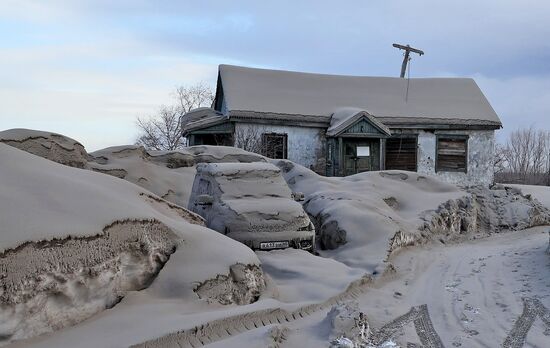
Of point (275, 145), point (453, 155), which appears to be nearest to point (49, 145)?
point (275, 145)

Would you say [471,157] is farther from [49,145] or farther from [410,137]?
[49,145]

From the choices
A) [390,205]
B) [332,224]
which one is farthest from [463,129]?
[332,224]

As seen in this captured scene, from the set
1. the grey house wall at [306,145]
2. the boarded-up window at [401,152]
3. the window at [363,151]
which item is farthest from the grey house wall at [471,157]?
the grey house wall at [306,145]

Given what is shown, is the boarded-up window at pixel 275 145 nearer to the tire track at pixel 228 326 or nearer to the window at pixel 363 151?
the window at pixel 363 151

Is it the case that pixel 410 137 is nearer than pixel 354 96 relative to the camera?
Yes

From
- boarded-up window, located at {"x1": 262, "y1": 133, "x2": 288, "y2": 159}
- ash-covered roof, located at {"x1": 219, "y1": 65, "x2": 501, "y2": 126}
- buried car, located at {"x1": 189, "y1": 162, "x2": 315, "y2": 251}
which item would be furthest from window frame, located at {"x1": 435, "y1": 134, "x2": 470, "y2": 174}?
buried car, located at {"x1": 189, "y1": 162, "x2": 315, "y2": 251}

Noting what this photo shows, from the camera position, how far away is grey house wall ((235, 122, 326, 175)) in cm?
2452

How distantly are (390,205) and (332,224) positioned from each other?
344cm

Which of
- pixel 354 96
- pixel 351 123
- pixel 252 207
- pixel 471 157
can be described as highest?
pixel 354 96

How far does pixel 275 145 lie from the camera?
79.8 feet

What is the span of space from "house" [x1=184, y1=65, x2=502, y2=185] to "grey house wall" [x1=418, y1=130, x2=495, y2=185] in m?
0.05

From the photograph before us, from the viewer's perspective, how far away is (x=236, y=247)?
7332 millimetres

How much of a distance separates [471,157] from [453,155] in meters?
0.88

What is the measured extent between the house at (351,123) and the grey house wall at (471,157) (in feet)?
0.16
